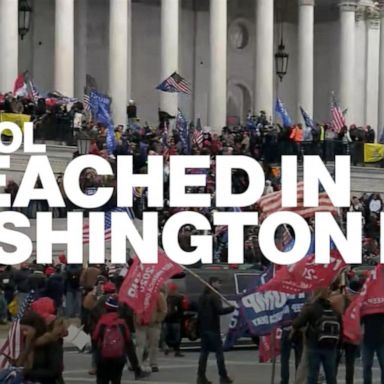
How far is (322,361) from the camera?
20078mm

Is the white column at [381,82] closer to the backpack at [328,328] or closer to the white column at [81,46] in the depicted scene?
the white column at [81,46]

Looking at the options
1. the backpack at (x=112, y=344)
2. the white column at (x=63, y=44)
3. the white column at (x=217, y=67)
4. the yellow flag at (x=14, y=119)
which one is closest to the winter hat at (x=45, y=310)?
the backpack at (x=112, y=344)

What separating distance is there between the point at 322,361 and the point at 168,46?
31.2 metres

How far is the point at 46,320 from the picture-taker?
17.1 metres

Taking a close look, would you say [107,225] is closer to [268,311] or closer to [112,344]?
[268,311]

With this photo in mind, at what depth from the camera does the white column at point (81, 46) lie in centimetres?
5334

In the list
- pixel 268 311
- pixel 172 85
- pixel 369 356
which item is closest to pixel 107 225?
pixel 268 311

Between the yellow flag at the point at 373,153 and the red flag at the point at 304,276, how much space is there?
30.0 meters

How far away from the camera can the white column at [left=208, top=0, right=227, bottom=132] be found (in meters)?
52.0

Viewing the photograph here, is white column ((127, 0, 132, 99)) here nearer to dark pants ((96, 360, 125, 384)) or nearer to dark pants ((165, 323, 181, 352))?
dark pants ((165, 323, 181, 352))

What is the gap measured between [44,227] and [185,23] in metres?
21.9

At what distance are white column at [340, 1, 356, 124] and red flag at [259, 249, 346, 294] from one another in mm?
36665

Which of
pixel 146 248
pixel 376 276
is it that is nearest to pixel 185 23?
pixel 146 248

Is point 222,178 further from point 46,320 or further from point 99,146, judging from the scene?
point 46,320
